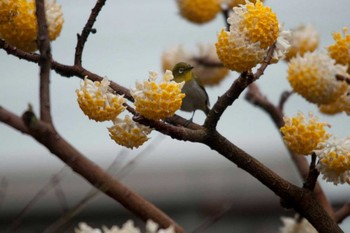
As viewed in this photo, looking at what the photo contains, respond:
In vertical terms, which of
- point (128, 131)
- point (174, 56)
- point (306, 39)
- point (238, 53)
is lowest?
point (174, 56)

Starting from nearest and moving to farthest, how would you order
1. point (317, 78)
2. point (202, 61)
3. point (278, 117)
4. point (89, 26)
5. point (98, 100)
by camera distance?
point (98, 100) < point (89, 26) < point (317, 78) < point (278, 117) < point (202, 61)

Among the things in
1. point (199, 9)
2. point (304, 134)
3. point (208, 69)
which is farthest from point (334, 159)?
point (208, 69)

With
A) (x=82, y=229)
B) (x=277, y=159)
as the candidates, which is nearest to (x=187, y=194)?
(x=277, y=159)

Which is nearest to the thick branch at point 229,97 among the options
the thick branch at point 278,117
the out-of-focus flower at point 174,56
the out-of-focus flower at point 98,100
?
the out-of-focus flower at point 98,100

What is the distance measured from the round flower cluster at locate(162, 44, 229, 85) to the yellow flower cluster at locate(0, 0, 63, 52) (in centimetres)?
87

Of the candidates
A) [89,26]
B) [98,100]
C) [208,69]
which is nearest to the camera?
[98,100]

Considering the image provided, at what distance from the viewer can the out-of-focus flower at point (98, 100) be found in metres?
1.19

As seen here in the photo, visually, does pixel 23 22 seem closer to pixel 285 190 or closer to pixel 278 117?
pixel 285 190

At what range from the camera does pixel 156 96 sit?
3.82ft

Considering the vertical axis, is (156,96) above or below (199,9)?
above

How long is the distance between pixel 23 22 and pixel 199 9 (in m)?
0.82

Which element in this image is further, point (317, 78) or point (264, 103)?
point (264, 103)

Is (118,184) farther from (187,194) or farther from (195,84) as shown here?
(187,194)

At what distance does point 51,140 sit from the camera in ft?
3.74
